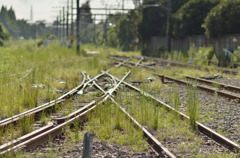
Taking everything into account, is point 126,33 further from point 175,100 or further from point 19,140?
point 19,140

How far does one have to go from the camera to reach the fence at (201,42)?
23.5 m

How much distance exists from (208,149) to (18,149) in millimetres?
2822

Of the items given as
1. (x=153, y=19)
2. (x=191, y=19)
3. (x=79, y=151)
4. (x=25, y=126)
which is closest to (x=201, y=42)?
(x=191, y=19)

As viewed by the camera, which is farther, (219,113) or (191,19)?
(191,19)

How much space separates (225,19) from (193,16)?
670 cm

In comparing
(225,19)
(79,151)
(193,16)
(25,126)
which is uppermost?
(193,16)

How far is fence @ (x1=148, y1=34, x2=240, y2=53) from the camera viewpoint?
23491mm

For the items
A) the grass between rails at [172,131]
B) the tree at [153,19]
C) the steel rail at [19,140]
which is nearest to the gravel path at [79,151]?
the steel rail at [19,140]

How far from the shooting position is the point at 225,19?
2361cm

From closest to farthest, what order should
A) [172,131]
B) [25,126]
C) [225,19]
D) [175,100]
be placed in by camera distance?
[25,126] → [172,131] → [175,100] → [225,19]

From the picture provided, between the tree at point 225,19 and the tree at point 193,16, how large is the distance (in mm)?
5409

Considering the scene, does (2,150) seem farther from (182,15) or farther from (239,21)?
(182,15)

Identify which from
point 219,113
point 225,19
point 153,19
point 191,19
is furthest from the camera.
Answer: point 153,19

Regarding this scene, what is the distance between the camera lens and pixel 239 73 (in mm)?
Result: 15234
